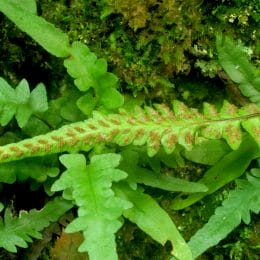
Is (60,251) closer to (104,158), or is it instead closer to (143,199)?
(143,199)

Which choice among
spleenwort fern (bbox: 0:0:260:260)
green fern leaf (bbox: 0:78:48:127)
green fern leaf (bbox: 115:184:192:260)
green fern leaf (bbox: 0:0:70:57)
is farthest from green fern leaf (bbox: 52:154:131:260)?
green fern leaf (bbox: 0:0:70:57)

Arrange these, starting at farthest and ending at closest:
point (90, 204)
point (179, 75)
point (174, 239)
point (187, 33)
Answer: point (179, 75), point (187, 33), point (174, 239), point (90, 204)

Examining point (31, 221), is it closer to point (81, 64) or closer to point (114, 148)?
point (114, 148)

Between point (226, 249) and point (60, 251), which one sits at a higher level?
point (226, 249)

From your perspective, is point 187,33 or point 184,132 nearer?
point 184,132

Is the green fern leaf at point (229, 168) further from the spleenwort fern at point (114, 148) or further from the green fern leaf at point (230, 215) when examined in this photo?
the green fern leaf at point (230, 215)

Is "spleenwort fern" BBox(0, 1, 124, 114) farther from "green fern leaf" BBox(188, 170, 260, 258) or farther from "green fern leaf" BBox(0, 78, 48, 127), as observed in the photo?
"green fern leaf" BBox(188, 170, 260, 258)

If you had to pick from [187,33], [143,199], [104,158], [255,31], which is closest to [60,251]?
[143,199]
